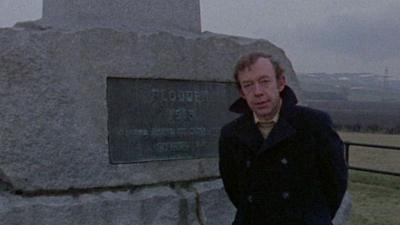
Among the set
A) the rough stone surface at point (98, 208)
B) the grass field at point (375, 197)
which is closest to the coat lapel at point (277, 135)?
the rough stone surface at point (98, 208)

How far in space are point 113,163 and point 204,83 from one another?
31.9 inches

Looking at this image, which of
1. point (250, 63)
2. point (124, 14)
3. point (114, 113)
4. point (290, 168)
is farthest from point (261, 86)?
point (124, 14)

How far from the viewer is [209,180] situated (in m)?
4.31

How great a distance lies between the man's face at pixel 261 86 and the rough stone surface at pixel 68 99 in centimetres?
114

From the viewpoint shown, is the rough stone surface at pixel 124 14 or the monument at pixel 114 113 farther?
the rough stone surface at pixel 124 14

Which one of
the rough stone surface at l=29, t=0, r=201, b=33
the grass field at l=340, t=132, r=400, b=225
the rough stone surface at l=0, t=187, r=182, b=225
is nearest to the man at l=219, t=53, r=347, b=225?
the rough stone surface at l=0, t=187, r=182, b=225

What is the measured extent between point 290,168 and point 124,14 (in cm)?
174

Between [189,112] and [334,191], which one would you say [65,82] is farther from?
→ [334,191]

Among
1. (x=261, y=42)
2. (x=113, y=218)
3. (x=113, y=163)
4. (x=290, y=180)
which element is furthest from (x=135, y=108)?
(x=290, y=180)

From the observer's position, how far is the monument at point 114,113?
11.7 ft

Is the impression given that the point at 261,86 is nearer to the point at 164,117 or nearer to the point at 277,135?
the point at 277,135

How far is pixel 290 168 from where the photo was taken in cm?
290

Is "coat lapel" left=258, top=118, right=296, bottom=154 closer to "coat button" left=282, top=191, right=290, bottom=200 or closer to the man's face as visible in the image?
the man's face

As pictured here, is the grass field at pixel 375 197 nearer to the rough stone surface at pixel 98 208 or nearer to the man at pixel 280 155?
the rough stone surface at pixel 98 208
